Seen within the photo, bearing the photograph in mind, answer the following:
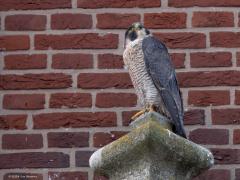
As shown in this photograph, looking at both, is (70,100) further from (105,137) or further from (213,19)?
(213,19)

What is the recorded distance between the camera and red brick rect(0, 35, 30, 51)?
416 cm

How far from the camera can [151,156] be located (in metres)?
3.06

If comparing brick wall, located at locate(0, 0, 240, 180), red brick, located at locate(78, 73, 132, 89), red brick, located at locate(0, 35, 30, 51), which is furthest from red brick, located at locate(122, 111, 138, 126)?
red brick, located at locate(0, 35, 30, 51)

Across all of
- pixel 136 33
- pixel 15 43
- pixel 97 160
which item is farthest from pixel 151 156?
pixel 15 43

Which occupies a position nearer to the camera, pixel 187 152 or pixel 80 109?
pixel 187 152

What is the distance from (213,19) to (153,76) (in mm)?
742

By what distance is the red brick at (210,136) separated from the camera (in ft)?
13.3

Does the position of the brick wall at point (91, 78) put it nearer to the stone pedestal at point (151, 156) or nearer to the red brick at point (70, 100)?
the red brick at point (70, 100)

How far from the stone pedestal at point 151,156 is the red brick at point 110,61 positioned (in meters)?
0.99

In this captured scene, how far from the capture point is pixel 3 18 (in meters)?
4.20

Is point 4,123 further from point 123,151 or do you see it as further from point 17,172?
point 123,151

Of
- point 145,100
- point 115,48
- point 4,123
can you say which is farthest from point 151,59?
point 4,123

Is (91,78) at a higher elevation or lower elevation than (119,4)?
lower

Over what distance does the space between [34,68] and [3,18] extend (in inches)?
11.7
